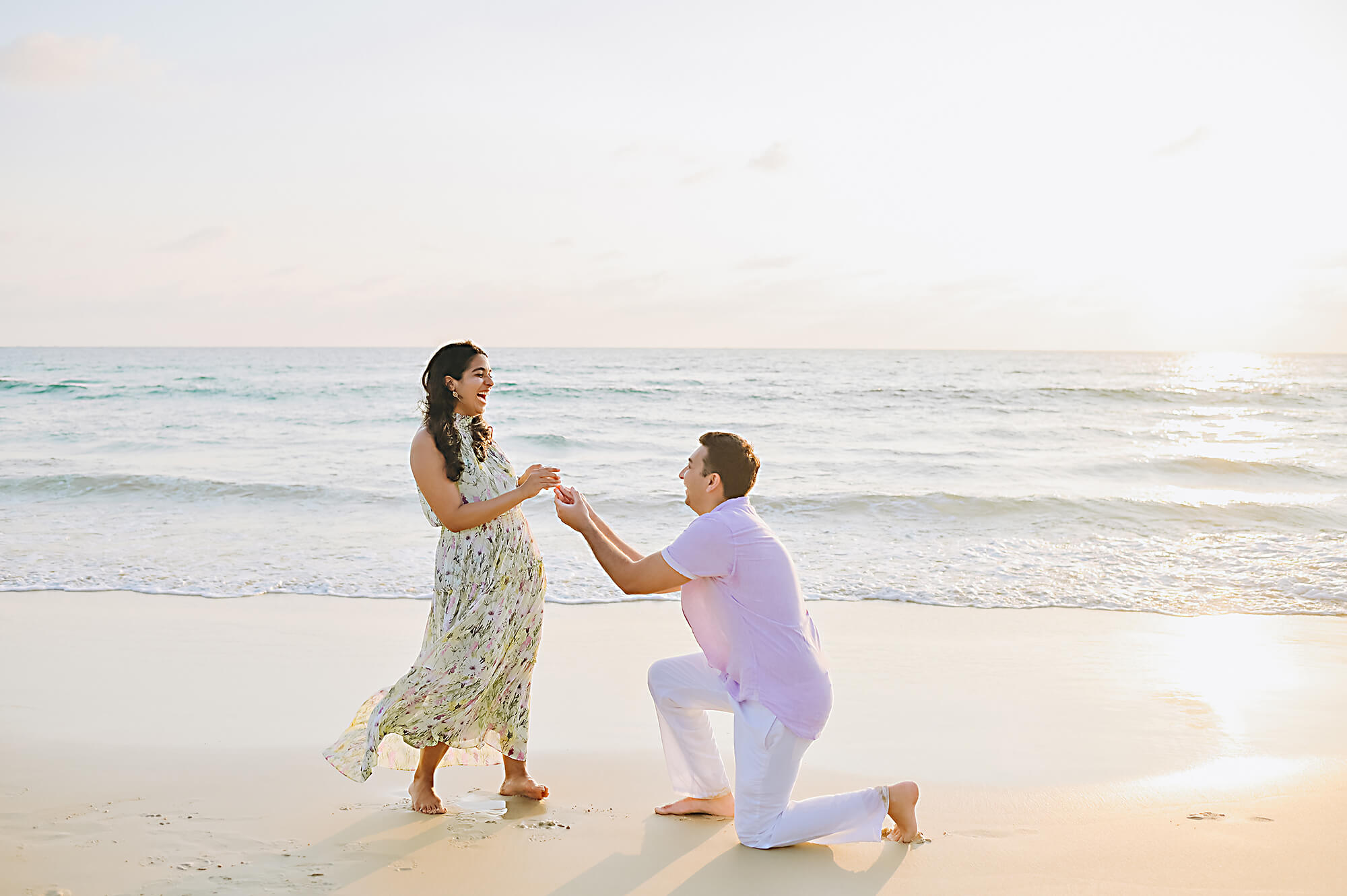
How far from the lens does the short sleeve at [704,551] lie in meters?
3.35

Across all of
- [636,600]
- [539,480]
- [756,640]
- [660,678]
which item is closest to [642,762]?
[660,678]

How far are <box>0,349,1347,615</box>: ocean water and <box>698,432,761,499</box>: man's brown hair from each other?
4.84 metres

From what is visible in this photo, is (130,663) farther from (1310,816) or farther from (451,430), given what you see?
(1310,816)

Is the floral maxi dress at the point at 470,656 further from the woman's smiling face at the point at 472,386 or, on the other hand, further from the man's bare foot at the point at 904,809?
the man's bare foot at the point at 904,809

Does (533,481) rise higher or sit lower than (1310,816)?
higher

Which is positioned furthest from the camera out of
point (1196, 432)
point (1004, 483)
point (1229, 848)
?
point (1196, 432)

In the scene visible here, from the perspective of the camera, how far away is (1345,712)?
5.23 meters

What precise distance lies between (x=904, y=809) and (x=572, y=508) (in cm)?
166

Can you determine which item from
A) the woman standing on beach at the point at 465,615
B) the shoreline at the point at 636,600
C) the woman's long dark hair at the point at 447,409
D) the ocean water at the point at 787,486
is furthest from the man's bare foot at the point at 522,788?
the ocean water at the point at 787,486

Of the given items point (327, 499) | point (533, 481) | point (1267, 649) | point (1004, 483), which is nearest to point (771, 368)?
point (1004, 483)

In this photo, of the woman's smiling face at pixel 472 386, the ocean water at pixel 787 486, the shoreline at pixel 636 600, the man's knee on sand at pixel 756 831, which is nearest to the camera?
the man's knee on sand at pixel 756 831

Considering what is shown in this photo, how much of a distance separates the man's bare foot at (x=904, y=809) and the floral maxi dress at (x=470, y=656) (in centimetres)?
155

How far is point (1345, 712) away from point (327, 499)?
12.1 metres

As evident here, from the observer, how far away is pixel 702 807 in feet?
12.4
